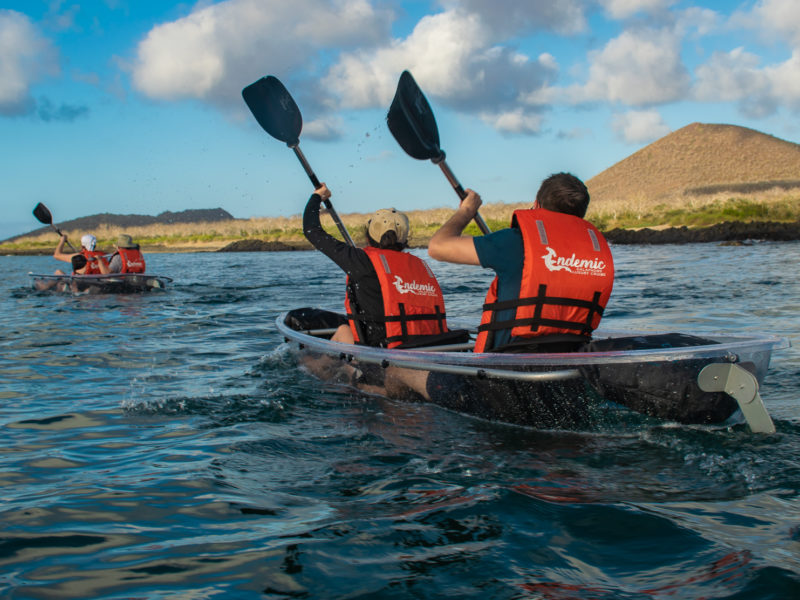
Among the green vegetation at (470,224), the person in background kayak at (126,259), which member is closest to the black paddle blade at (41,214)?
the person in background kayak at (126,259)

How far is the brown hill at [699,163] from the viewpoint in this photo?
91.0 metres

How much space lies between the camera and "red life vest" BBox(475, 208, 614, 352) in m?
4.42

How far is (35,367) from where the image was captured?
7754 millimetres

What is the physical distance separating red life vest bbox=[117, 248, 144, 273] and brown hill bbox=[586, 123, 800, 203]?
7699 centimetres

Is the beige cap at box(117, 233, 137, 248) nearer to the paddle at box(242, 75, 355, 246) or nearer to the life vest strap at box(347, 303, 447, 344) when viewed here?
the paddle at box(242, 75, 355, 246)

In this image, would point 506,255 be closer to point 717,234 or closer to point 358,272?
Answer: point 358,272

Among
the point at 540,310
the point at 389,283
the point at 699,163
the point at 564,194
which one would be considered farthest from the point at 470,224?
the point at 699,163

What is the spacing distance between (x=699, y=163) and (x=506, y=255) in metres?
105

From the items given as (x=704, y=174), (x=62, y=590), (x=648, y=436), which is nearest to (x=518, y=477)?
(x=648, y=436)

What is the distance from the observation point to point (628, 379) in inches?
166

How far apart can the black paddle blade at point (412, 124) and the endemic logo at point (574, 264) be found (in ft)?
7.34

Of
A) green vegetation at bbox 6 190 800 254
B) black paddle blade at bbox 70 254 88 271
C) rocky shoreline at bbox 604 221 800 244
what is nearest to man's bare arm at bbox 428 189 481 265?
black paddle blade at bbox 70 254 88 271

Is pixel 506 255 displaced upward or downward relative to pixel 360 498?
upward

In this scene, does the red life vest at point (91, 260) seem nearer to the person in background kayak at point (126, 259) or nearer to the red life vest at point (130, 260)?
the person in background kayak at point (126, 259)
